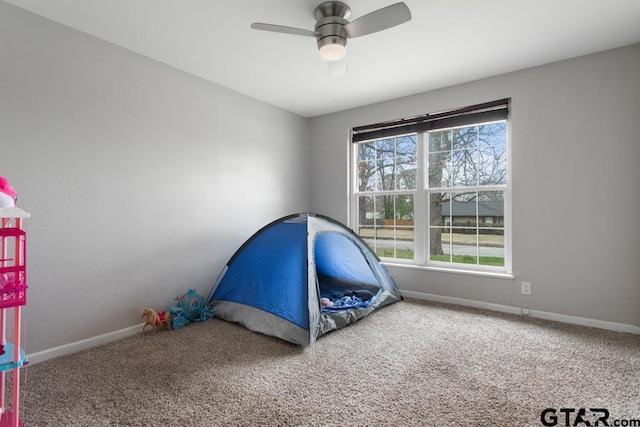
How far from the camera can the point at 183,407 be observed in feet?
5.03

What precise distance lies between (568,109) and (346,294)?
8.08 ft

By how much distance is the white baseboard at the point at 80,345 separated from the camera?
1.97m

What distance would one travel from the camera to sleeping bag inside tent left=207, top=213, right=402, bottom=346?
7.70ft

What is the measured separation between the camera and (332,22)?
189 centimetres

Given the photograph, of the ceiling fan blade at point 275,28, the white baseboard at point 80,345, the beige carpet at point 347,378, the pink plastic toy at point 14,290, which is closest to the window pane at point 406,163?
the beige carpet at point 347,378

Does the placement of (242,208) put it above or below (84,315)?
above

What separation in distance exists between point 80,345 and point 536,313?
3.49 meters

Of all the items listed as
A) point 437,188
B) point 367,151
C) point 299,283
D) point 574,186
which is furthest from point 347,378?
point 367,151

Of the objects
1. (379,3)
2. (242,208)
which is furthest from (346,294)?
(379,3)

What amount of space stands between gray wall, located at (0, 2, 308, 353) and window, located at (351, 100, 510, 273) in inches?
58.4

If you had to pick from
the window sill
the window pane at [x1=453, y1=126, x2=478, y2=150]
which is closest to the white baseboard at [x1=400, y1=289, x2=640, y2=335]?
the window sill

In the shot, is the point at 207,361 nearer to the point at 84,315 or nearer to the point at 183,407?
the point at 183,407

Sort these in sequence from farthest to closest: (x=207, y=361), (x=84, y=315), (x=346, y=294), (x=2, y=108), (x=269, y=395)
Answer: (x=346, y=294), (x=84, y=315), (x=207, y=361), (x=2, y=108), (x=269, y=395)

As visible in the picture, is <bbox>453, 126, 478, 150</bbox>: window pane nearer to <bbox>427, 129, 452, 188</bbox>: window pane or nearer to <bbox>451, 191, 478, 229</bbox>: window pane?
<bbox>427, 129, 452, 188</bbox>: window pane
